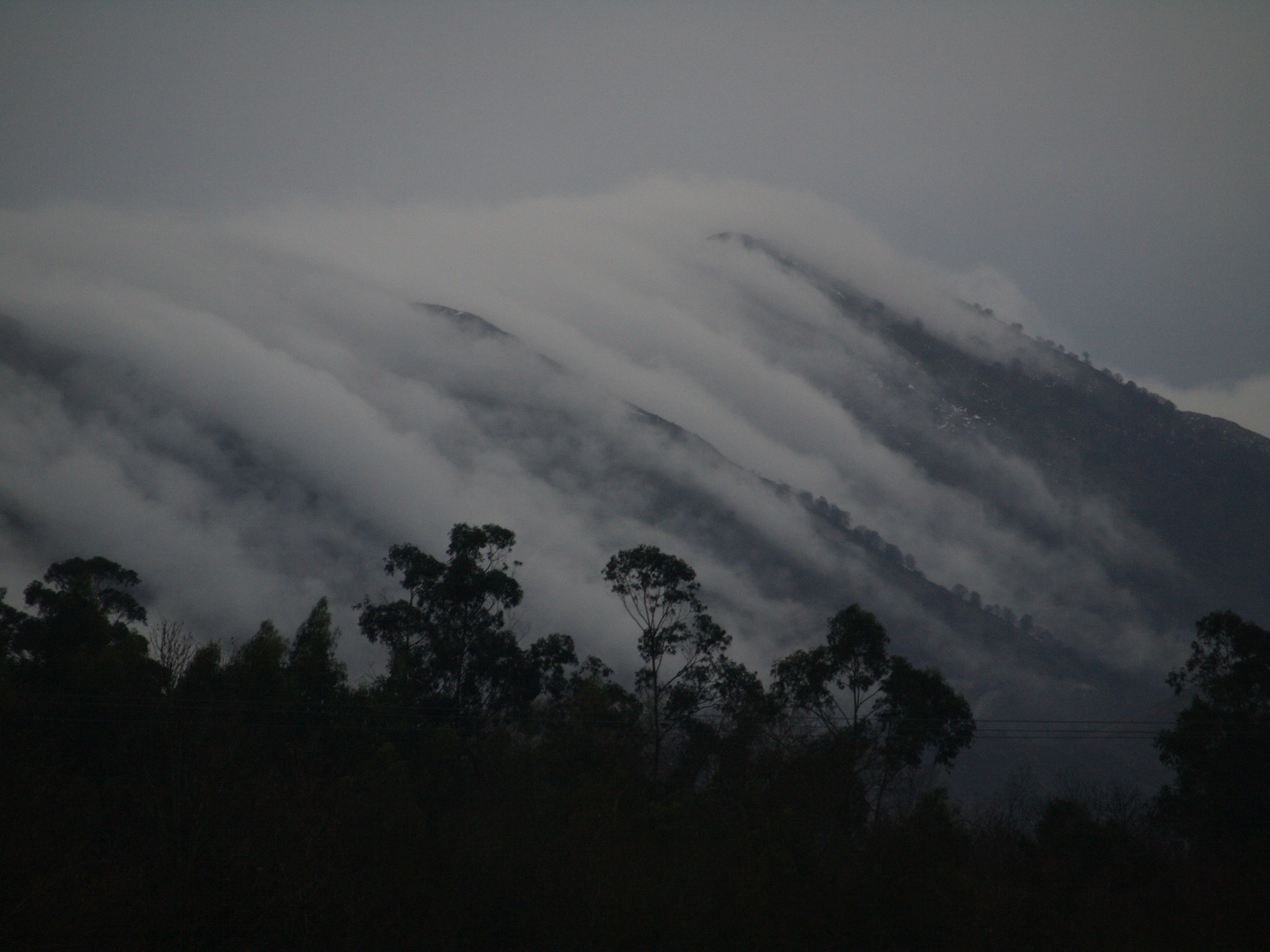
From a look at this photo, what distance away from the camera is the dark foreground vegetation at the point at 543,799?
1673 centimetres

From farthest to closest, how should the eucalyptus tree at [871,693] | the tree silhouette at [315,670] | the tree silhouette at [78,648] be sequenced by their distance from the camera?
the eucalyptus tree at [871,693] → the tree silhouette at [315,670] → the tree silhouette at [78,648]

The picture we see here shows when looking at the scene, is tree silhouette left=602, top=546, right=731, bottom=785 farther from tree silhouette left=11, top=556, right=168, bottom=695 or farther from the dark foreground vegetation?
tree silhouette left=11, top=556, right=168, bottom=695

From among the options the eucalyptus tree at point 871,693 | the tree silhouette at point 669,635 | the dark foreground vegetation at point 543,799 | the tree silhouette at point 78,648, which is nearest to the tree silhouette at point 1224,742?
the dark foreground vegetation at point 543,799

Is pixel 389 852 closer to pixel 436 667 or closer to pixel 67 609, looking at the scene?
pixel 436 667

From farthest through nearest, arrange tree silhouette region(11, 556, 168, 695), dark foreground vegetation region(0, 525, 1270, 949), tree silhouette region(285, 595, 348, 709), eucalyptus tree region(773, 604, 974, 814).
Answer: eucalyptus tree region(773, 604, 974, 814)
tree silhouette region(285, 595, 348, 709)
tree silhouette region(11, 556, 168, 695)
dark foreground vegetation region(0, 525, 1270, 949)

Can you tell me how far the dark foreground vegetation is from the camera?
16734 millimetres

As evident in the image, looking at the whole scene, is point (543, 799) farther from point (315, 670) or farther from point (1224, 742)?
point (1224, 742)

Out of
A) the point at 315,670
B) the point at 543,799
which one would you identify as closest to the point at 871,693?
the point at 543,799

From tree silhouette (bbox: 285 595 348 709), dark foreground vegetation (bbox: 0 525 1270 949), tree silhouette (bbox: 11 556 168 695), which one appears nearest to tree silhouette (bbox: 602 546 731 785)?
dark foreground vegetation (bbox: 0 525 1270 949)

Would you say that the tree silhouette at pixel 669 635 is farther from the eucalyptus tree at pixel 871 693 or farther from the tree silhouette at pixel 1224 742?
the tree silhouette at pixel 1224 742

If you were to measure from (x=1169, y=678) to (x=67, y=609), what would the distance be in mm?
45088

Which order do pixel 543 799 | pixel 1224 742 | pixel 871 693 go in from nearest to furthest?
pixel 543 799 → pixel 1224 742 → pixel 871 693

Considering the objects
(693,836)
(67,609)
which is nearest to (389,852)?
(693,836)

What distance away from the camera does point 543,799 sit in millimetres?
30000
